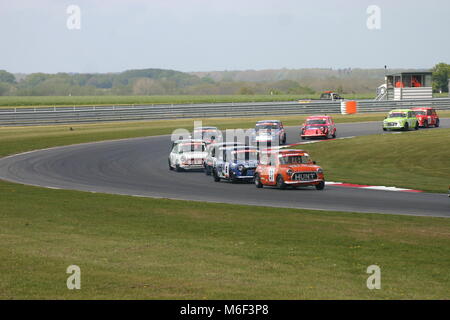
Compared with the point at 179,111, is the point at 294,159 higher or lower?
lower

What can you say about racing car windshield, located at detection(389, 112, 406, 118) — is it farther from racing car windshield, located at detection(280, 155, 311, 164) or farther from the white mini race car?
racing car windshield, located at detection(280, 155, 311, 164)

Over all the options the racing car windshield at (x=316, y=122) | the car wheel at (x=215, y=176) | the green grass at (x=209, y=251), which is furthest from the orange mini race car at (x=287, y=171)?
the racing car windshield at (x=316, y=122)

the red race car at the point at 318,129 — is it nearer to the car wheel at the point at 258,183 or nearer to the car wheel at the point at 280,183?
the car wheel at the point at 258,183

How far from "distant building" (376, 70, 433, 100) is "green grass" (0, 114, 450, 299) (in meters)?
59.0

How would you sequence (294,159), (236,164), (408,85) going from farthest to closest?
1. (408,85)
2. (236,164)
3. (294,159)

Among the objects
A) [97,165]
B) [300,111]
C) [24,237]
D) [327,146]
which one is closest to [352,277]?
[24,237]

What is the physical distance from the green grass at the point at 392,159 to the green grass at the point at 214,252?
8964 mm

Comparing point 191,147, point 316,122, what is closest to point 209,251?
point 191,147

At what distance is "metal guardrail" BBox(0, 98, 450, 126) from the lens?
57500mm

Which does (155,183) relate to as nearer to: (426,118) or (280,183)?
(280,183)

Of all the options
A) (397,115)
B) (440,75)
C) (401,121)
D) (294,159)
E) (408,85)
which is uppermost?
(440,75)

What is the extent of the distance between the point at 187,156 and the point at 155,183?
182 inches

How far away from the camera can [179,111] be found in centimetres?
6288
